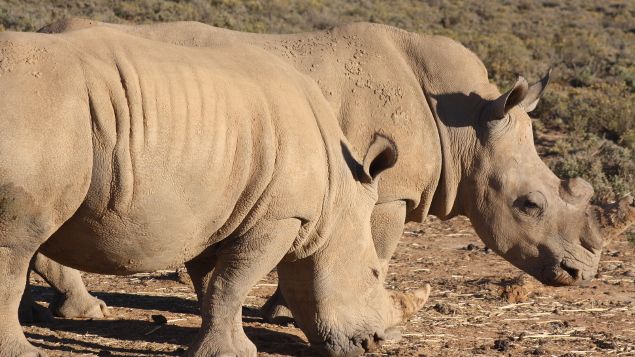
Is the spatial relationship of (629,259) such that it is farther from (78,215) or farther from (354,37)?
(78,215)

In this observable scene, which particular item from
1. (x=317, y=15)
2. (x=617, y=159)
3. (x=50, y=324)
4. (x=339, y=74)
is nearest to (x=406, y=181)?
(x=339, y=74)

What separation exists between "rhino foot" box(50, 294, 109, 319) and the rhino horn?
1995 mm

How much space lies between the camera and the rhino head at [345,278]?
239 inches

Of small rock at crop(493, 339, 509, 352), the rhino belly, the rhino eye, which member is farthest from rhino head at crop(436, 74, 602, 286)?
the rhino belly

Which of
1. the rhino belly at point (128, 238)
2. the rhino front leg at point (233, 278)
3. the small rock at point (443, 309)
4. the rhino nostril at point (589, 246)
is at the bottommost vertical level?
the small rock at point (443, 309)

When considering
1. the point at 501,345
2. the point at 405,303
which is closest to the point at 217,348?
the point at 405,303

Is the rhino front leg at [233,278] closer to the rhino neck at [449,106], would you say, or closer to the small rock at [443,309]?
the rhino neck at [449,106]

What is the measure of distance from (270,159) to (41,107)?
47.1 inches

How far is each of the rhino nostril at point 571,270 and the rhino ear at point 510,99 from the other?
1.04 meters

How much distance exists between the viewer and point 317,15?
3103 centimetres

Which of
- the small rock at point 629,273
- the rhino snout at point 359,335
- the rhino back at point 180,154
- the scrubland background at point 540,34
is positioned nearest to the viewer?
the rhino back at point 180,154

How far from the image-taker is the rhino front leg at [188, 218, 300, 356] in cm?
571

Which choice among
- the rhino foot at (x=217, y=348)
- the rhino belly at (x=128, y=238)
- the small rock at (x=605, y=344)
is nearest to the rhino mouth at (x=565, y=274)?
the small rock at (x=605, y=344)

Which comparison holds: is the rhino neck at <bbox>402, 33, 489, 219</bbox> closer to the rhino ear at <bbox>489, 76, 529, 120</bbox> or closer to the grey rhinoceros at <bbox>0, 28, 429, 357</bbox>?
the rhino ear at <bbox>489, 76, 529, 120</bbox>
